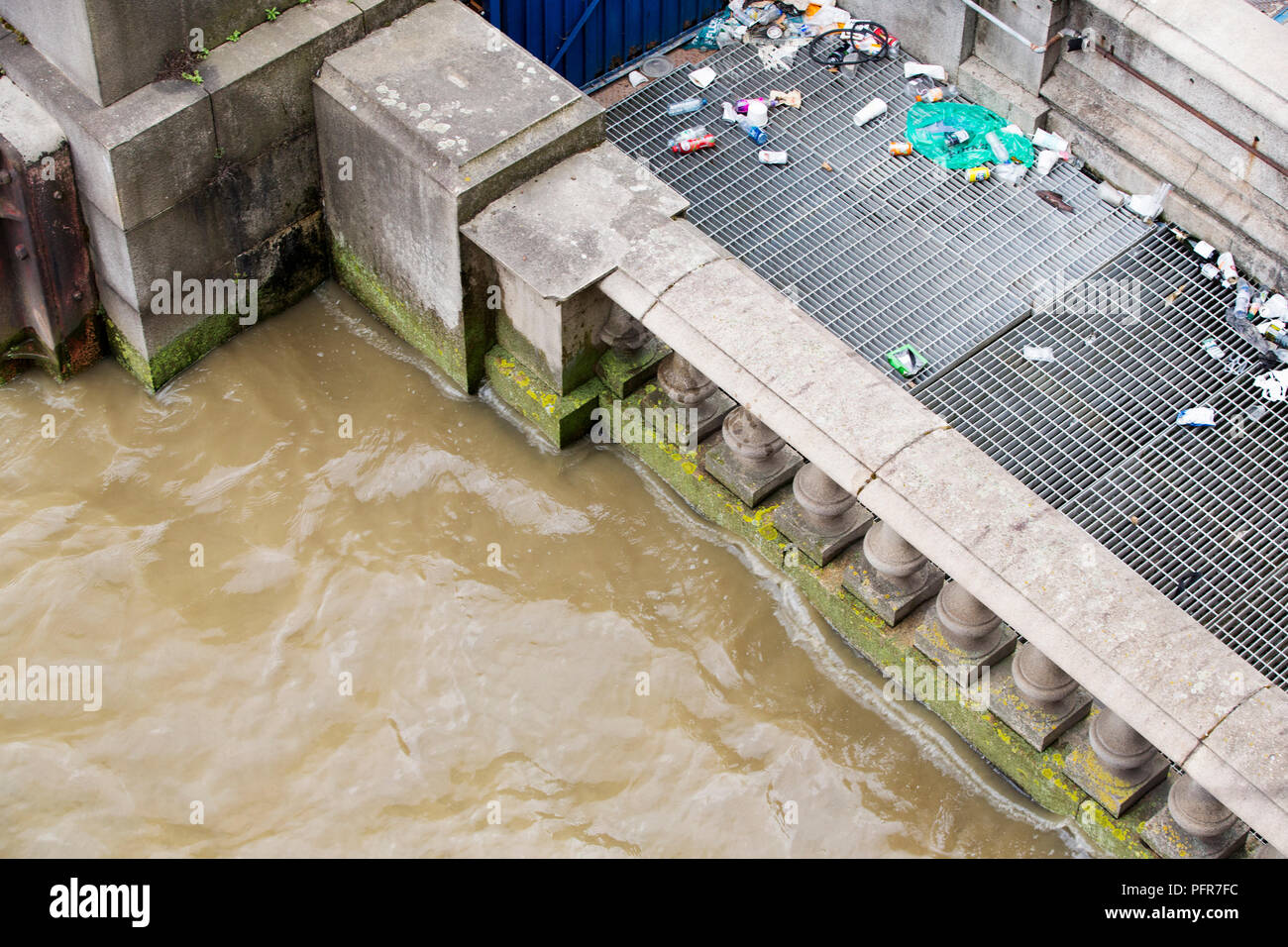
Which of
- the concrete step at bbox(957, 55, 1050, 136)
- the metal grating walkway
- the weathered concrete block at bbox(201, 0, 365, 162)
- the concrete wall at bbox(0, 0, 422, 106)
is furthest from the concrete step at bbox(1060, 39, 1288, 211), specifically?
the concrete wall at bbox(0, 0, 422, 106)

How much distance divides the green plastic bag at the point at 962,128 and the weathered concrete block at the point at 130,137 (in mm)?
3726

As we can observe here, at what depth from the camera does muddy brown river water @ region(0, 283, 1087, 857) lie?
6.37m

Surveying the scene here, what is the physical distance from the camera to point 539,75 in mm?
7332

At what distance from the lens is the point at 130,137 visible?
22.4 ft

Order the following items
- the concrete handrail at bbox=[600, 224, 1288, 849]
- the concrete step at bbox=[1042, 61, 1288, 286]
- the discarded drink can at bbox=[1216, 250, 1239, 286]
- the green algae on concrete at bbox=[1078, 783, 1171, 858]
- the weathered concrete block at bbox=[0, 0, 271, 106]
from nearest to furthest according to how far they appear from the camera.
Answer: the concrete handrail at bbox=[600, 224, 1288, 849]
the green algae on concrete at bbox=[1078, 783, 1171, 858]
the weathered concrete block at bbox=[0, 0, 271, 106]
the concrete step at bbox=[1042, 61, 1288, 286]
the discarded drink can at bbox=[1216, 250, 1239, 286]

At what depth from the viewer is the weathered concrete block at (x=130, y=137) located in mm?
6852

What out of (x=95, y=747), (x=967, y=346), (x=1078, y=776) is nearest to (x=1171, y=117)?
(x=967, y=346)

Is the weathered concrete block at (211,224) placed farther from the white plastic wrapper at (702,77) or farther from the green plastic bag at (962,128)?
the green plastic bag at (962,128)

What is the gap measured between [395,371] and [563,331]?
3.58 feet

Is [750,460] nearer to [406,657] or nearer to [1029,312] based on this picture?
[406,657]

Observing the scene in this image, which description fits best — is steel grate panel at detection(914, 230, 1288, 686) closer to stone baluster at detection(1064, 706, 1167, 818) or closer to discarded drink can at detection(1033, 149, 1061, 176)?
discarded drink can at detection(1033, 149, 1061, 176)

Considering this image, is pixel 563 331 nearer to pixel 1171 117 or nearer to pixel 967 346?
pixel 967 346

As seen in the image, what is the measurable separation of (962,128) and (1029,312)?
1261 millimetres

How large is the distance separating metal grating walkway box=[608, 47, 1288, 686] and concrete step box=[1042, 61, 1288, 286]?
0.56 feet
